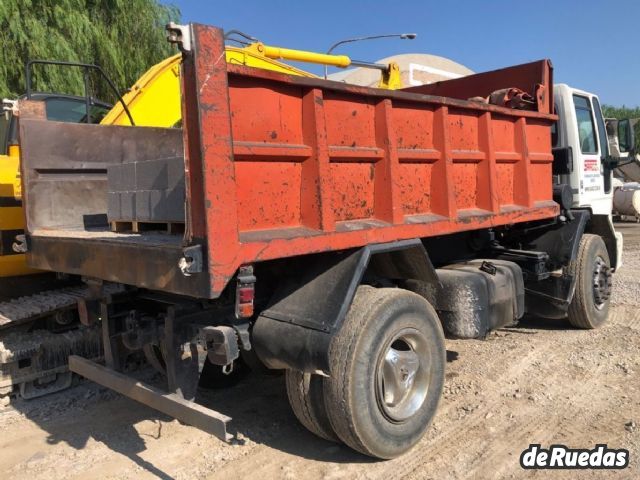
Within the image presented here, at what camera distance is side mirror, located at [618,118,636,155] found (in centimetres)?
718

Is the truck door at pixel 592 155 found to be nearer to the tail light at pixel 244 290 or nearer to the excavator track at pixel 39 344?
the tail light at pixel 244 290

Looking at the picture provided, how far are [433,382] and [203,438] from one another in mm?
1637

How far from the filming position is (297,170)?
3.28m

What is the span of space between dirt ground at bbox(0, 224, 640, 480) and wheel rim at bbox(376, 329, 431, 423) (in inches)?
11.9

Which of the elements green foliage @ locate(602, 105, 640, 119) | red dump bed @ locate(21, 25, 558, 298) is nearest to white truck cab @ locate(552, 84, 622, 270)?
red dump bed @ locate(21, 25, 558, 298)

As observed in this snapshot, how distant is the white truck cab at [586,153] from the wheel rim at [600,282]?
25.3 inches

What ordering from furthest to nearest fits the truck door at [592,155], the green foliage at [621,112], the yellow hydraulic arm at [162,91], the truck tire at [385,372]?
1. the green foliage at [621,112]
2. the truck door at [592,155]
3. the yellow hydraulic arm at [162,91]
4. the truck tire at [385,372]

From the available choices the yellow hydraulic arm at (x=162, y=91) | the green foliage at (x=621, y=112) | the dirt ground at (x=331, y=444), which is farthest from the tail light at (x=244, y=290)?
the green foliage at (x=621, y=112)

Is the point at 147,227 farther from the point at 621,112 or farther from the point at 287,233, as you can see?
the point at 621,112

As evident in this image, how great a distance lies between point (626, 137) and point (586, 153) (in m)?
0.87

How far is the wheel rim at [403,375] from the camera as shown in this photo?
3617mm

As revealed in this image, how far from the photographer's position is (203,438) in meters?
4.03

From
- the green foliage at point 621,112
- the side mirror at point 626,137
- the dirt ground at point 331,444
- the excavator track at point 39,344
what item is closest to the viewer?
the dirt ground at point 331,444

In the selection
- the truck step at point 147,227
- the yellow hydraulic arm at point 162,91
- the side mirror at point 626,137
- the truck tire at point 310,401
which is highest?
the yellow hydraulic arm at point 162,91
